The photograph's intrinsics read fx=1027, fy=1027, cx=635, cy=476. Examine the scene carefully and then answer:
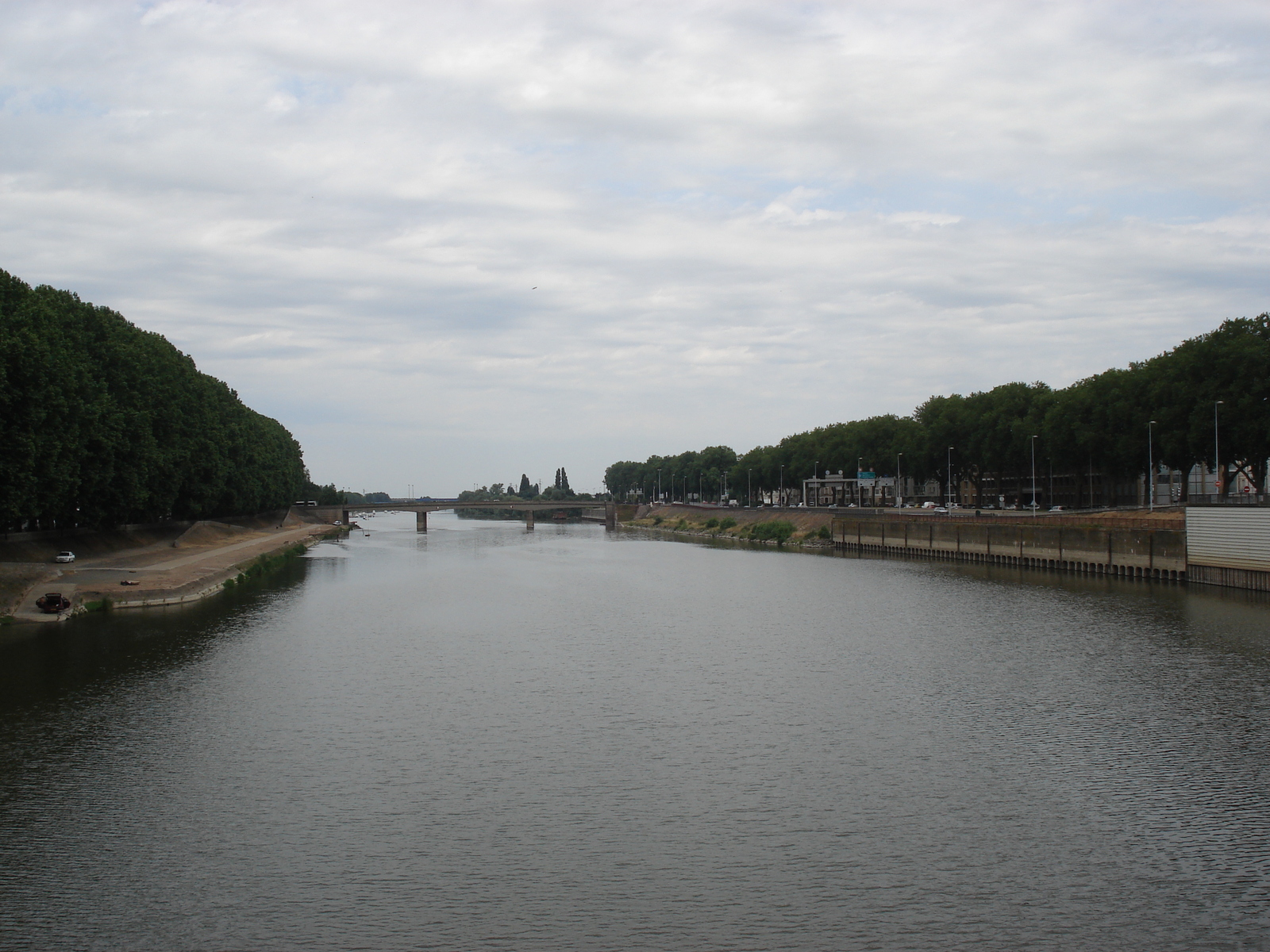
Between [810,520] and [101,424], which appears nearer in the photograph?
[101,424]

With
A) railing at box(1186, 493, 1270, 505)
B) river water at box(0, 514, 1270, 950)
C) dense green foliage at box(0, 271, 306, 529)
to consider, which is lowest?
river water at box(0, 514, 1270, 950)

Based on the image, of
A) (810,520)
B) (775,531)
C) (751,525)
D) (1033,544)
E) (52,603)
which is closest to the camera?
(52,603)

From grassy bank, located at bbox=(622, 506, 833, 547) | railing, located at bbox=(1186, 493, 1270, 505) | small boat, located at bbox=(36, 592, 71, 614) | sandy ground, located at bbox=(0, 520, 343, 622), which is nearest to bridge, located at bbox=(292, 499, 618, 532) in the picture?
grassy bank, located at bbox=(622, 506, 833, 547)

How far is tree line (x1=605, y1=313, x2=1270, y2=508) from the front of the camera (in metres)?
75.5

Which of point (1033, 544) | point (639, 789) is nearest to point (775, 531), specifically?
point (1033, 544)

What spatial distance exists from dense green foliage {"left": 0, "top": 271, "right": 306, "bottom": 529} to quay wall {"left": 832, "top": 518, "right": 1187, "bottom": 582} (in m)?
65.3

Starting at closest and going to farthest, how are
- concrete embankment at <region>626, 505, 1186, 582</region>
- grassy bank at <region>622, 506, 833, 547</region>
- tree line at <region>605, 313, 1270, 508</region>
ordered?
1. concrete embankment at <region>626, 505, 1186, 582</region>
2. tree line at <region>605, 313, 1270, 508</region>
3. grassy bank at <region>622, 506, 833, 547</region>

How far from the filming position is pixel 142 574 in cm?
6219

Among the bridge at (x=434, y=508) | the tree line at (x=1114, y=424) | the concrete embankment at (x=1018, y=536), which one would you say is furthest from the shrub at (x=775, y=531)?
the bridge at (x=434, y=508)

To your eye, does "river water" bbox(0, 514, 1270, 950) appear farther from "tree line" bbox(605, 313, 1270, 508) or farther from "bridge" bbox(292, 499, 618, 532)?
"bridge" bbox(292, 499, 618, 532)

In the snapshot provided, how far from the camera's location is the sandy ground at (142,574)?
5134 cm

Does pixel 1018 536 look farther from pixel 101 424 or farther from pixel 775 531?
pixel 101 424

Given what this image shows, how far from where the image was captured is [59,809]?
69.1ft

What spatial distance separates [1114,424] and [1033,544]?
17867 millimetres
